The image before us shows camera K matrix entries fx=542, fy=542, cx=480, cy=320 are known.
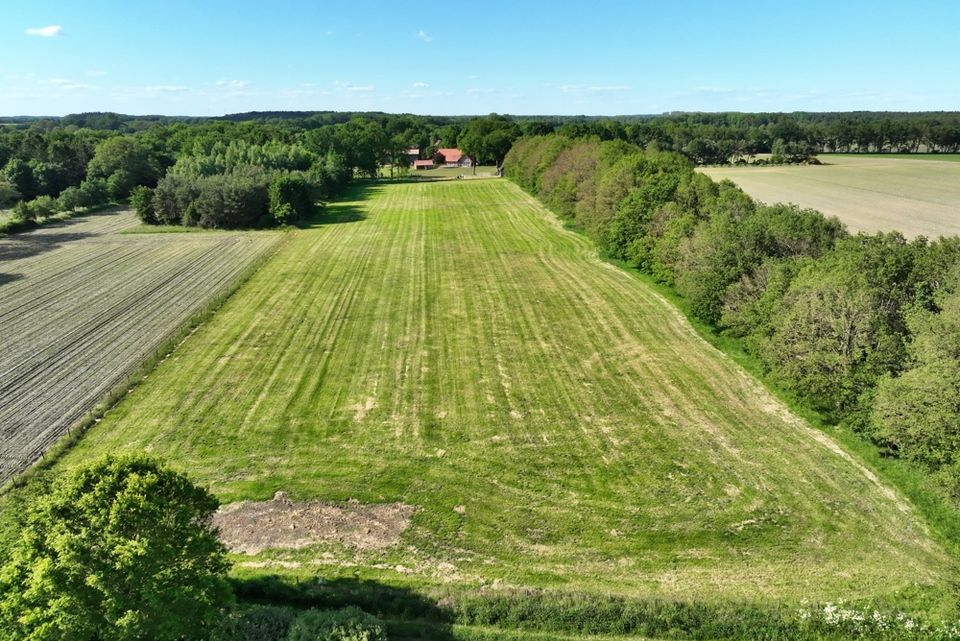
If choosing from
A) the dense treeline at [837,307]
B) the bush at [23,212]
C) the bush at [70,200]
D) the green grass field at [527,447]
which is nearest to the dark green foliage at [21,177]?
the bush at [70,200]

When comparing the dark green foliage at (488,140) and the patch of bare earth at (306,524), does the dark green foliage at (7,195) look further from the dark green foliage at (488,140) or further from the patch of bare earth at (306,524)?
the dark green foliage at (488,140)

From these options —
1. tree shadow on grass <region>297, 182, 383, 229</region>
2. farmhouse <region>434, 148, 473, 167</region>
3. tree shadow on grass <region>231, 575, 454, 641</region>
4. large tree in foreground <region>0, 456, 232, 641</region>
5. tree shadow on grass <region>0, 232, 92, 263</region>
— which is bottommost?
tree shadow on grass <region>231, 575, 454, 641</region>

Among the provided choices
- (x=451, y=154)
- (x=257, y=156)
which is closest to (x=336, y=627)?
(x=257, y=156)

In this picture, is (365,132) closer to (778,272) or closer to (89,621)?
(778,272)

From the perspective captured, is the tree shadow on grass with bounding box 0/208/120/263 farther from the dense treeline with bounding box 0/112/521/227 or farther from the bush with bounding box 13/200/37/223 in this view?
the dense treeline with bounding box 0/112/521/227

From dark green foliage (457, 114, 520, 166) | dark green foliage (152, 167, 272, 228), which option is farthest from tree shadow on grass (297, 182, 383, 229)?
dark green foliage (457, 114, 520, 166)

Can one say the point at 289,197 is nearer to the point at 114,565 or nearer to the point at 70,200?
the point at 70,200
